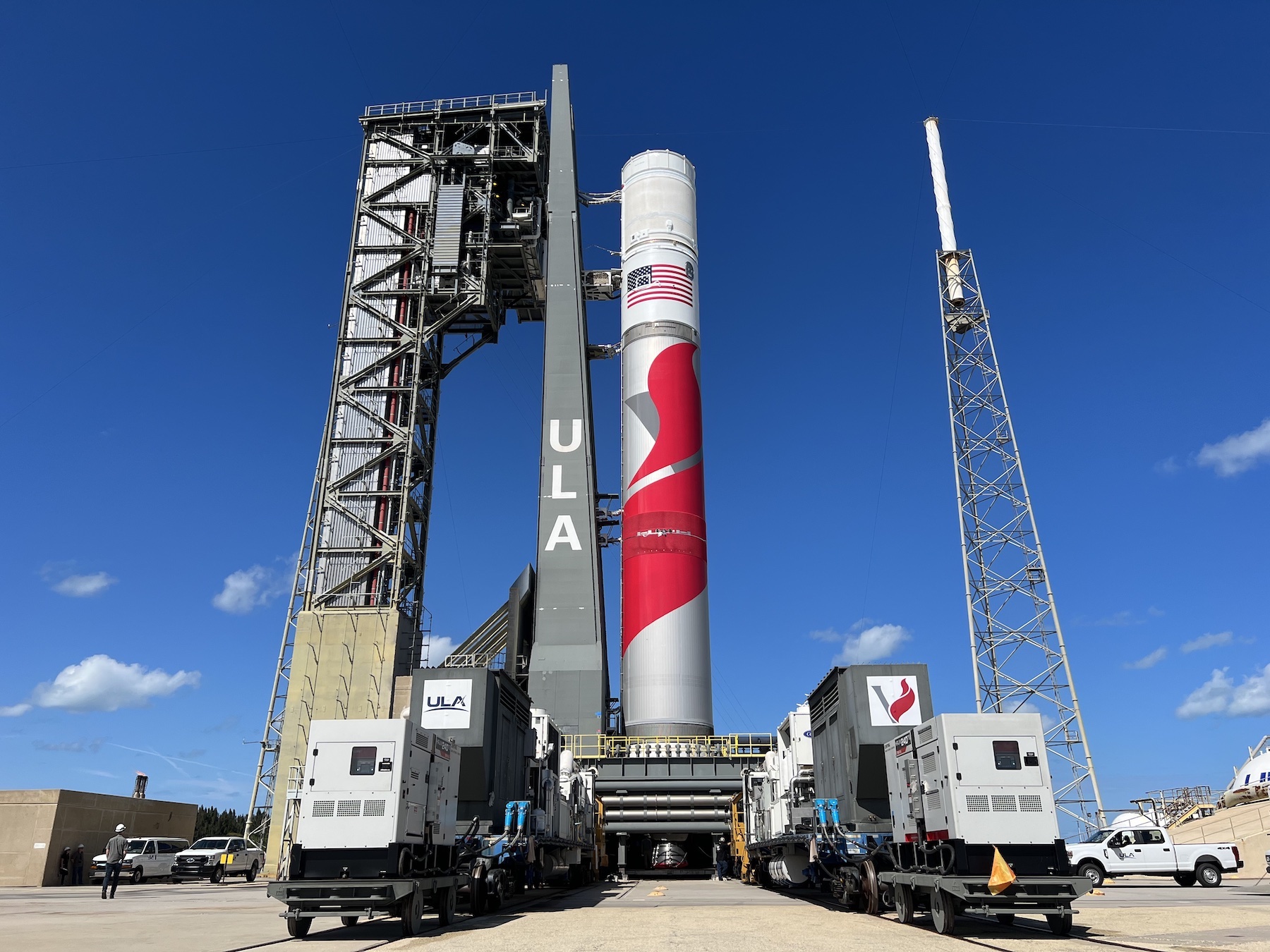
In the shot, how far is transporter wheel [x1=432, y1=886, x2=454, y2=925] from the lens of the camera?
1323 cm

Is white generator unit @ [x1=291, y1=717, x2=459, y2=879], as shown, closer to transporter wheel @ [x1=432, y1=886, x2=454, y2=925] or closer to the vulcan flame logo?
transporter wheel @ [x1=432, y1=886, x2=454, y2=925]

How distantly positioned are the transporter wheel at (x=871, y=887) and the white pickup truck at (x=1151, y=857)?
1167 centimetres

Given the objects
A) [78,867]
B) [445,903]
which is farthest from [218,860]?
[445,903]

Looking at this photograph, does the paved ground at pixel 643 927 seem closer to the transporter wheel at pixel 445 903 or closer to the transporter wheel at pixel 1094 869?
the transporter wheel at pixel 445 903

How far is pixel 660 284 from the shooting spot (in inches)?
1412

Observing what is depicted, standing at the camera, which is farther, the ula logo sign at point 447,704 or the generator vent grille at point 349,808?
the ula logo sign at point 447,704

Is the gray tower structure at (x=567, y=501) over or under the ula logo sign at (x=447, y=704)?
over

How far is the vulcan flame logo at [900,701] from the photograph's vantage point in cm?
1497

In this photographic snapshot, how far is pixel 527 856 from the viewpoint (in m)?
17.5

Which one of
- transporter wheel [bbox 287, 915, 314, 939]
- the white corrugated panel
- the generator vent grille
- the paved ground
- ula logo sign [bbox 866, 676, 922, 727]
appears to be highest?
the white corrugated panel

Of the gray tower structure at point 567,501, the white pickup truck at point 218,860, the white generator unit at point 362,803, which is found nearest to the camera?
the white generator unit at point 362,803

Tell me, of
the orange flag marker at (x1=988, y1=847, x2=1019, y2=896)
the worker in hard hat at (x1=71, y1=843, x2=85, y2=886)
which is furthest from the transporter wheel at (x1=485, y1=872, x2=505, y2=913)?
the worker in hard hat at (x1=71, y1=843, x2=85, y2=886)

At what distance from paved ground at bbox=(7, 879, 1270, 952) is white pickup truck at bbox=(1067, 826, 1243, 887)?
14.0 ft

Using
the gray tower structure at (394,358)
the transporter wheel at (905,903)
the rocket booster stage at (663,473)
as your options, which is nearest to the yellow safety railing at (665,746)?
the rocket booster stage at (663,473)
